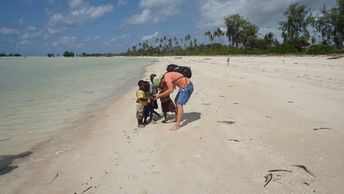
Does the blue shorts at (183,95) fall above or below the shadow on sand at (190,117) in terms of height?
above

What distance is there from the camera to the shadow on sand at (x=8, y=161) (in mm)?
5199

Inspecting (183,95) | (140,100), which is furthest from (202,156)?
(140,100)

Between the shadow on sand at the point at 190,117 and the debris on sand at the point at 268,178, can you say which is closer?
the debris on sand at the point at 268,178

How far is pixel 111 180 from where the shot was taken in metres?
4.38

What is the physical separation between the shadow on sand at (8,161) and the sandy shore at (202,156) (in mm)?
173

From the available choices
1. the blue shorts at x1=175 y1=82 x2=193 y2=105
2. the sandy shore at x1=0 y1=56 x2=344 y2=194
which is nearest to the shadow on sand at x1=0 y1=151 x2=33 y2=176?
the sandy shore at x1=0 y1=56 x2=344 y2=194

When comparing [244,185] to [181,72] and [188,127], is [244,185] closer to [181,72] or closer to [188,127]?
[188,127]

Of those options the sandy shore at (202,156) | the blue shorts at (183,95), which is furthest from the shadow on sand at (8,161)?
the blue shorts at (183,95)

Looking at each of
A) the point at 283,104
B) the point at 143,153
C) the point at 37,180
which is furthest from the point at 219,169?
the point at 283,104

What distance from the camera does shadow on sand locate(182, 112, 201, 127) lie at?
7395 mm

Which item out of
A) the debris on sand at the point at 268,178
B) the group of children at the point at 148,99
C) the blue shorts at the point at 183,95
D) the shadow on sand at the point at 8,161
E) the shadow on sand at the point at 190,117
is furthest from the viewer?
the shadow on sand at the point at 190,117

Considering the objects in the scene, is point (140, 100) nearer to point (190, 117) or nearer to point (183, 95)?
point (183, 95)

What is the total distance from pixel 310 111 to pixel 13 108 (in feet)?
32.3

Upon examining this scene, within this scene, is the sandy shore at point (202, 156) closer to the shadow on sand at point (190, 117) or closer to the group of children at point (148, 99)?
the shadow on sand at point (190, 117)
